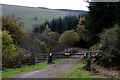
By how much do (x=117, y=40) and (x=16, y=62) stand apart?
298 inches

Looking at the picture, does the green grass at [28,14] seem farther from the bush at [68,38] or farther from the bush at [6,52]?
the bush at [6,52]

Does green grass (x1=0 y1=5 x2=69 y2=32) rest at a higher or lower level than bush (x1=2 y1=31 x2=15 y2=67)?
higher

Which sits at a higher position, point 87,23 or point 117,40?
point 87,23

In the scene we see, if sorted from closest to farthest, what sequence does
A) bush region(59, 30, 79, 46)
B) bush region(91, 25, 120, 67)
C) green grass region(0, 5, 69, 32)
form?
1. bush region(91, 25, 120, 67)
2. bush region(59, 30, 79, 46)
3. green grass region(0, 5, 69, 32)

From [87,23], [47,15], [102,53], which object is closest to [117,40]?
[102,53]

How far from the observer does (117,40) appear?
9750 millimetres

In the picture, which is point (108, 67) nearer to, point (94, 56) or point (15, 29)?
point (94, 56)

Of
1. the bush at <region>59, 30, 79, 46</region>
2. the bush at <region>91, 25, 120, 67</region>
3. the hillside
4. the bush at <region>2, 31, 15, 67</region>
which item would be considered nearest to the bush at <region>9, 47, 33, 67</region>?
the bush at <region>2, 31, 15, 67</region>

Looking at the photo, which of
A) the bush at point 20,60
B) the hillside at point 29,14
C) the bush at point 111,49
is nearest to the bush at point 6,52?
the bush at point 20,60

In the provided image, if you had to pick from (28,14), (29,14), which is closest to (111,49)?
(28,14)

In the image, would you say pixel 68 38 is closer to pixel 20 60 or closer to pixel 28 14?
pixel 20 60

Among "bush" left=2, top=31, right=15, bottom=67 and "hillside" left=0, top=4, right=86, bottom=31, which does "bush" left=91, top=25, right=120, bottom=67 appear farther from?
"hillside" left=0, top=4, right=86, bottom=31

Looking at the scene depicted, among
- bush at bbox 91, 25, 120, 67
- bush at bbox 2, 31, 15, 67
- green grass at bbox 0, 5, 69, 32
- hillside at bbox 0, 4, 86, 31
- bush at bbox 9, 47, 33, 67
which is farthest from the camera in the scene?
green grass at bbox 0, 5, 69, 32

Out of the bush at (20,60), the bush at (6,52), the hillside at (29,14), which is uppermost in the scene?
the hillside at (29,14)
